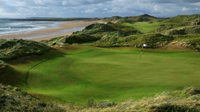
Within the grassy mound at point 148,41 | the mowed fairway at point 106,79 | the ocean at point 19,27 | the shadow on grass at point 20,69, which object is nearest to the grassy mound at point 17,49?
the shadow on grass at point 20,69

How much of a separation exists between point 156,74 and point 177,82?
1588mm

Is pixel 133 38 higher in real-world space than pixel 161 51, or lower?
higher

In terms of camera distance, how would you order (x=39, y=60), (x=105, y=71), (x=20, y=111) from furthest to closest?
(x=39, y=60)
(x=105, y=71)
(x=20, y=111)

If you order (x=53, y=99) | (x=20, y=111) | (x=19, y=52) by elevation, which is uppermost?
(x=19, y=52)

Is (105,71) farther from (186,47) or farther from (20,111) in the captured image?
(186,47)

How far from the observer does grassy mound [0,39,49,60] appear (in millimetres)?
14390

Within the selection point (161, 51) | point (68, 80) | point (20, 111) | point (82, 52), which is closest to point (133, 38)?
point (161, 51)

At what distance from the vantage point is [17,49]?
15.5 m

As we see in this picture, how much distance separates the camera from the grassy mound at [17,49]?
14390 mm

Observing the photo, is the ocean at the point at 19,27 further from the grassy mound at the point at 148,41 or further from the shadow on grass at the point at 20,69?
the shadow on grass at the point at 20,69

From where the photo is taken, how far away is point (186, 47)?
62.2 ft

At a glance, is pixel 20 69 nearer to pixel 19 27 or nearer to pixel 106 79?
pixel 106 79

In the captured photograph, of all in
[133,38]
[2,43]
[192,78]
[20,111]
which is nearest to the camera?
[20,111]

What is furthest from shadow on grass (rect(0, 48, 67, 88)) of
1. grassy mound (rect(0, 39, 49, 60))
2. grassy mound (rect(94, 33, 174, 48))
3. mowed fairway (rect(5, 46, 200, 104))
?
grassy mound (rect(94, 33, 174, 48))
